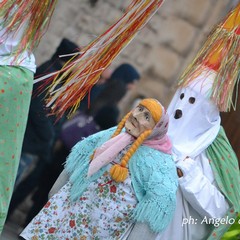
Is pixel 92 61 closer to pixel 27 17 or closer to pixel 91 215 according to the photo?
pixel 27 17

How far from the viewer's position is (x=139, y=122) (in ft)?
15.2

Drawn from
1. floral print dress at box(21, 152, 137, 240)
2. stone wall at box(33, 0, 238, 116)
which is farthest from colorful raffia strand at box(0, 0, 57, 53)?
stone wall at box(33, 0, 238, 116)

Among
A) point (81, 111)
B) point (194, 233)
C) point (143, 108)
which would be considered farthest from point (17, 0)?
point (81, 111)

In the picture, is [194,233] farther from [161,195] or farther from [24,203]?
[24,203]

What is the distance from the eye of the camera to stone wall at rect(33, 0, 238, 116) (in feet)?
25.8

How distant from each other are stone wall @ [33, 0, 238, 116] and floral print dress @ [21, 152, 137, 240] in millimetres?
3098

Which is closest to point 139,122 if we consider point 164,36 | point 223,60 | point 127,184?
point 127,184

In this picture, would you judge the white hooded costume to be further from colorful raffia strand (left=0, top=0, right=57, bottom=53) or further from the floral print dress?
colorful raffia strand (left=0, top=0, right=57, bottom=53)

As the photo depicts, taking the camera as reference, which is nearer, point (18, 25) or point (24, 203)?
point (18, 25)

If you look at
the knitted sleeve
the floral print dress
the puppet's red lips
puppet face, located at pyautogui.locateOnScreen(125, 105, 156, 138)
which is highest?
the puppet's red lips

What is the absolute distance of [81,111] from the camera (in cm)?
668

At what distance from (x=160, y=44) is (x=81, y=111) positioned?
1635 millimetres

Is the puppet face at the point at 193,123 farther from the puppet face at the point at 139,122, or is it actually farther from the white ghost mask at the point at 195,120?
A: the puppet face at the point at 139,122

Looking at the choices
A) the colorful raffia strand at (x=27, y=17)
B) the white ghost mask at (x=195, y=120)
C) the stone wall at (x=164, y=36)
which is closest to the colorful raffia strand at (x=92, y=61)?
the colorful raffia strand at (x=27, y=17)
